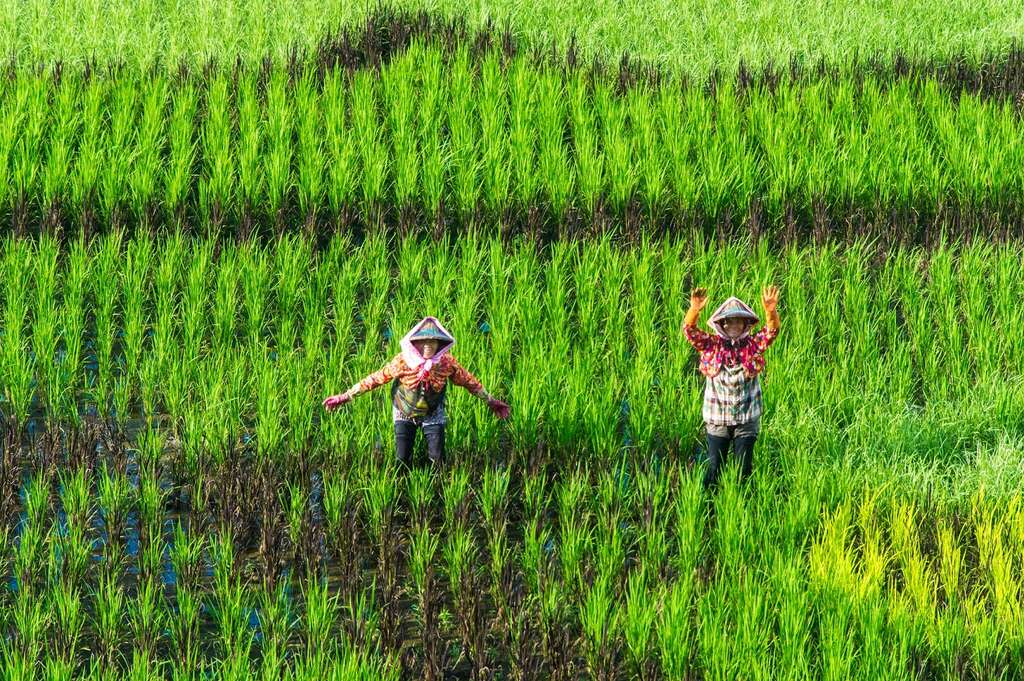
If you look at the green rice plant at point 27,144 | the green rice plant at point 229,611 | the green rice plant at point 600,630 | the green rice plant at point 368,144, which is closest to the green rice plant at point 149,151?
the green rice plant at point 27,144

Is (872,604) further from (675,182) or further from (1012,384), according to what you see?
(675,182)

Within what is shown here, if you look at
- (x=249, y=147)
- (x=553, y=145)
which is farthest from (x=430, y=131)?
(x=249, y=147)

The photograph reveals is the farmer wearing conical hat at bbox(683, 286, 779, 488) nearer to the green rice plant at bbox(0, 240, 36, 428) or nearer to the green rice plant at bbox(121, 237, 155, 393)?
the green rice plant at bbox(121, 237, 155, 393)

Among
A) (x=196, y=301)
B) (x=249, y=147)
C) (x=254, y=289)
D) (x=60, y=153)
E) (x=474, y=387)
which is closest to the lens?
(x=474, y=387)

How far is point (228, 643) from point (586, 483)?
1.83 meters

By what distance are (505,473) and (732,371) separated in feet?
3.65

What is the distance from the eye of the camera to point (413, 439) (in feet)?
21.7

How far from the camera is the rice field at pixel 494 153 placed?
364 inches

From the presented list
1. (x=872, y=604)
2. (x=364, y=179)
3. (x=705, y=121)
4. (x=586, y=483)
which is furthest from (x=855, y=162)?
(x=872, y=604)

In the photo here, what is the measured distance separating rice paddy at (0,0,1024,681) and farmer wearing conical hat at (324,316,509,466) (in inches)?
8.0

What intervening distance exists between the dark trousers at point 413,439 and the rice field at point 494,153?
274cm

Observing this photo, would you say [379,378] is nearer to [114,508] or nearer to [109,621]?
[114,508]

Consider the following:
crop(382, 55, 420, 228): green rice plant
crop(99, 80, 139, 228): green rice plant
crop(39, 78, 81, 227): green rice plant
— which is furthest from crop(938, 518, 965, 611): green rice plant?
crop(39, 78, 81, 227): green rice plant

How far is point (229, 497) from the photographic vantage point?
6352 mm
